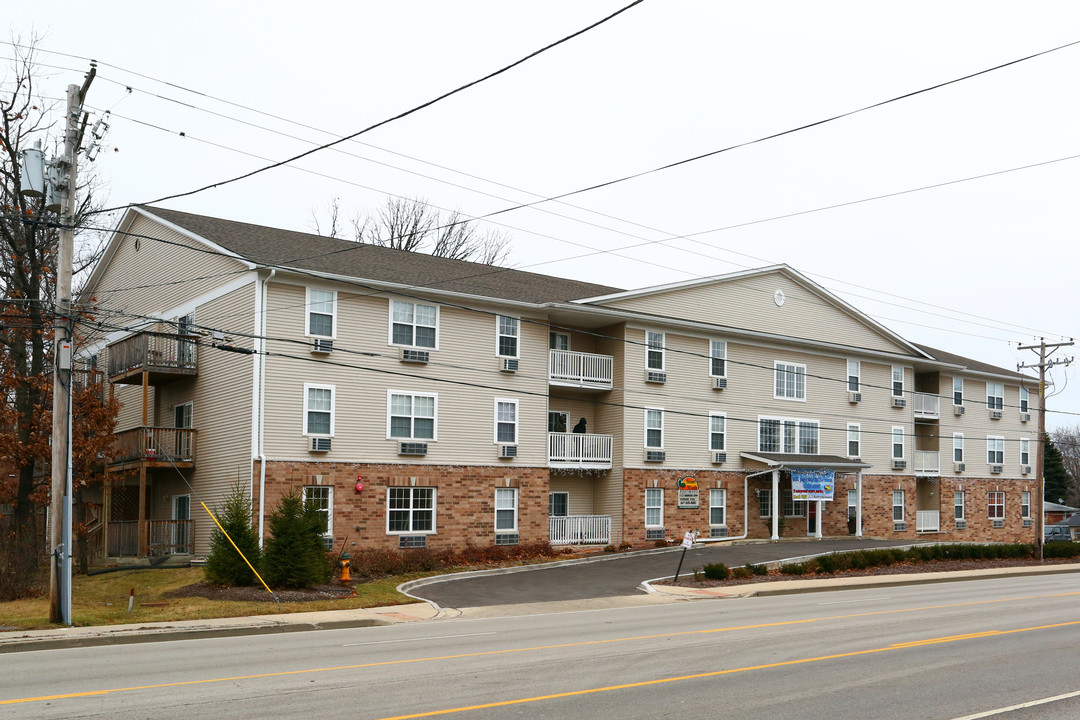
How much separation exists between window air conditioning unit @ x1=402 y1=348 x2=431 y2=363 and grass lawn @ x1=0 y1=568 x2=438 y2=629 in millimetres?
6888

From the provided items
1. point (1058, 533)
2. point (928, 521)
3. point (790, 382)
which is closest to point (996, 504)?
point (928, 521)

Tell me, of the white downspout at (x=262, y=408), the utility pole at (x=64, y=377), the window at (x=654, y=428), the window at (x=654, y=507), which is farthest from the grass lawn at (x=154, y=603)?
the window at (x=654, y=428)

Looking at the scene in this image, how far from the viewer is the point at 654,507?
1462 inches

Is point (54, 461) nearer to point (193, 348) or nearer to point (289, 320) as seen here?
point (289, 320)

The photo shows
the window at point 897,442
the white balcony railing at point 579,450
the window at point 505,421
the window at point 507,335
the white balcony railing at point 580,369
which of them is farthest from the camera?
the window at point 897,442

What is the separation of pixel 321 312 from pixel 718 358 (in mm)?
16944

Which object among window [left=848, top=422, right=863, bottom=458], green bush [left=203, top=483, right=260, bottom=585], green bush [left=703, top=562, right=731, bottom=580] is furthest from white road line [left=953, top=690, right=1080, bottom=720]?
window [left=848, top=422, right=863, bottom=458]

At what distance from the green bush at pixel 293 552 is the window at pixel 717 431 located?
19195 millimetres

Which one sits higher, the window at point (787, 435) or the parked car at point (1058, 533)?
the window at point (787, 435)

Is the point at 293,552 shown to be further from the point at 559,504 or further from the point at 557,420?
the point at 557,420

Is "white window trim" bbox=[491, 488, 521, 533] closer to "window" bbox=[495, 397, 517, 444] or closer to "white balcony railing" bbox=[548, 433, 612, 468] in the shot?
"window" bbox=[495, 397, 517, 444]

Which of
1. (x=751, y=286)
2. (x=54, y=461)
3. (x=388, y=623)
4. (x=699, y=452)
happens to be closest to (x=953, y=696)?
(x=388, y=623)

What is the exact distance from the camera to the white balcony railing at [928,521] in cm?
4841

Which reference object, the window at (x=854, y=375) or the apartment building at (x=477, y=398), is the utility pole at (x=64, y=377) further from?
the window at (x=854, y=375)
